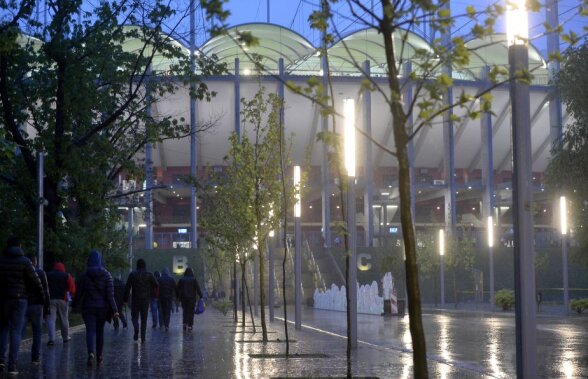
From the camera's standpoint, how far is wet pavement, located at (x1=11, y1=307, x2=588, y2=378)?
540 inches

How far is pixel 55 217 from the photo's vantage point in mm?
27750

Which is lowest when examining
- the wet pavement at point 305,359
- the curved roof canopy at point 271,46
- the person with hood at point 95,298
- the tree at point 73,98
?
the wet pavement at point 305,359

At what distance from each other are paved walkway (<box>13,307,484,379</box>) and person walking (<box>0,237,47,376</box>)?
53 cm

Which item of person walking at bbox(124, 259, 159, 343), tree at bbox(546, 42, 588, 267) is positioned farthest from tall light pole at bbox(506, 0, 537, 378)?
tree at bbox(546, 42, 588, 267)

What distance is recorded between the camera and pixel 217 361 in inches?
615

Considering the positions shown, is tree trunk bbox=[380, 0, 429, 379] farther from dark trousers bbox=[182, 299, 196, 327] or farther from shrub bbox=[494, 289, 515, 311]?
shrub bbox=[494, 289, 515, 311]

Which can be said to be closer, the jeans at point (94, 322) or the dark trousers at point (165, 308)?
the jeans at point (94, 322)

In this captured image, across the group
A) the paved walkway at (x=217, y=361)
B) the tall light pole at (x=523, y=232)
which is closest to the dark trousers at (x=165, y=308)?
the paved walkway at (x=217, y=361)

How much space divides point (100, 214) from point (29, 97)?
4.95 meters

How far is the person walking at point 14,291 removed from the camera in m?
13.4

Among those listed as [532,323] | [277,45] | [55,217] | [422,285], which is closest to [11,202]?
[55,217]

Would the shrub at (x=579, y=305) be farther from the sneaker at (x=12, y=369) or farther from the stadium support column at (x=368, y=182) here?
the sneaker at (x=12, y=369)

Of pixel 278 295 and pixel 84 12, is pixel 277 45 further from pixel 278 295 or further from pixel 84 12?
pixel 84 12

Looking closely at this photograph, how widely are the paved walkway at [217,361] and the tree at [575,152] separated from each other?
2060 cm
